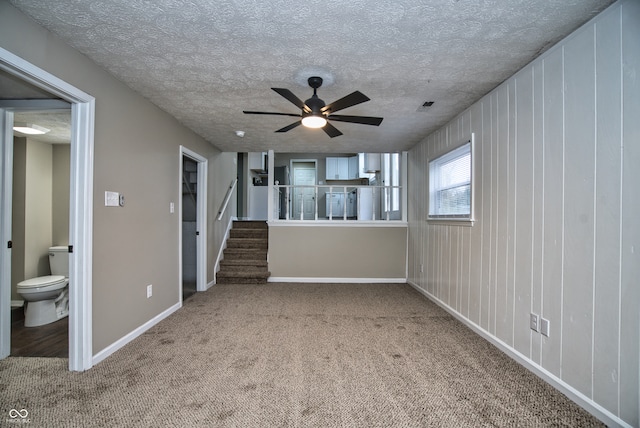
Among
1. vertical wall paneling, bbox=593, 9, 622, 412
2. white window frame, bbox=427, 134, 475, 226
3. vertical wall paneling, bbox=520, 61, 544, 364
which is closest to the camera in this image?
vertical wall paneling, bbox=593, 9, 622, 412

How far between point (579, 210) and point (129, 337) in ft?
12.2

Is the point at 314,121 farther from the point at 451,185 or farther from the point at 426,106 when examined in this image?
the point at 451,185

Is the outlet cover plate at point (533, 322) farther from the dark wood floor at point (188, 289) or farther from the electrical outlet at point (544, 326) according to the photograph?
the dark wood floor at point (188, 289)

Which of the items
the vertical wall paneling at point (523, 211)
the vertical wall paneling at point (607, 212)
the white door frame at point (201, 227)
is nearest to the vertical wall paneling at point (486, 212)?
the vertical wall paneling at point (523, 211)

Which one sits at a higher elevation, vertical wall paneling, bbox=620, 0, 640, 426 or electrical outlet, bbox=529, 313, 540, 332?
vertical wall paneling, bbox=620, 0, 640, 426

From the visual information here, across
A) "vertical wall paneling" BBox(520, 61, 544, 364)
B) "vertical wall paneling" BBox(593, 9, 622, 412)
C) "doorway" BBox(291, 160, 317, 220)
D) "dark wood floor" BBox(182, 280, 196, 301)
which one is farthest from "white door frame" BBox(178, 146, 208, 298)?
"doorway" BBox(291, 160, 317, 220)

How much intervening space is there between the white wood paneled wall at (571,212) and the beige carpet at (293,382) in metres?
0.31

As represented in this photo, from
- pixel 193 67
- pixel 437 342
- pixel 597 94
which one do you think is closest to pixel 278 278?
pixel 437 342

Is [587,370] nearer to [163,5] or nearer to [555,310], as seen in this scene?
[555,310]

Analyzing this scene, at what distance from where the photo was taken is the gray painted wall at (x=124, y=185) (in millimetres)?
1931

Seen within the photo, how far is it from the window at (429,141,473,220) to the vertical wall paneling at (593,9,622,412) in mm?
1404

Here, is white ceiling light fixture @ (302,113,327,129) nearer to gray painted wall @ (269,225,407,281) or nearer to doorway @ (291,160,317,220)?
gray painted wall @ (269,225,407,281)

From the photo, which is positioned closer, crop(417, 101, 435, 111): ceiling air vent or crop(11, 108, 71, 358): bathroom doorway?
crop(417, 101, 435, 111): ceiling air vent

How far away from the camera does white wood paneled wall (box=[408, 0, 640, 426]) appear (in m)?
1.52
